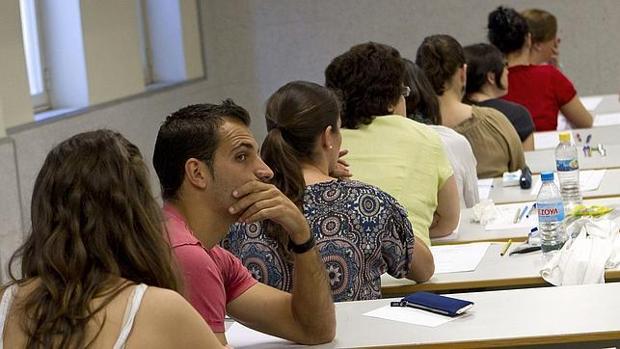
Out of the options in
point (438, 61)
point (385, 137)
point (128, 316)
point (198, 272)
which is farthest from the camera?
point (438, 61)

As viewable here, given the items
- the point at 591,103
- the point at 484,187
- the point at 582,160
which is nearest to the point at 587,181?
the point at 484,187

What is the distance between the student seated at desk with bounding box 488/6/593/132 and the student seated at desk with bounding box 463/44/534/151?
2.94 ft

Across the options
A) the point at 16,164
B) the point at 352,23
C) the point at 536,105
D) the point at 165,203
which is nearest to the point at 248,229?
the point at 165,203

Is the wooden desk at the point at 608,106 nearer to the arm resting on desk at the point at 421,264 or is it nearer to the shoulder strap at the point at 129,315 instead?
the arm resting on desk at the point at 421,264

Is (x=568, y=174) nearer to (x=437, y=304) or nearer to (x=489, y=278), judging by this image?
(x=489, y=278)

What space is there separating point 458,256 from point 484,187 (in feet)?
4.18

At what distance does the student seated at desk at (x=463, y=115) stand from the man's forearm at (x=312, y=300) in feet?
8.06

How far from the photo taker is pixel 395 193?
3809 mm

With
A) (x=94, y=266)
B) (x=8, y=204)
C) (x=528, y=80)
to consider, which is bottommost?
(x=8, y=204)

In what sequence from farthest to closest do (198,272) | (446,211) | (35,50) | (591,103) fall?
(591,103), (35,50), (446,211), (198,272)

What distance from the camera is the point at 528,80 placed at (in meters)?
6.57

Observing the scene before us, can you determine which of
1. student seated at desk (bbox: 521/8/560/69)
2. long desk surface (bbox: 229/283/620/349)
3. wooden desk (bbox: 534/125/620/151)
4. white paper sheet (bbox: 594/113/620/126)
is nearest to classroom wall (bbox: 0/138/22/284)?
wooden desk (bbox: 534/125/620/151)

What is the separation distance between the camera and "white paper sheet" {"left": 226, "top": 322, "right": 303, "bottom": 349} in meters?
2.81

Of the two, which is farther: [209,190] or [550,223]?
[550,223]
